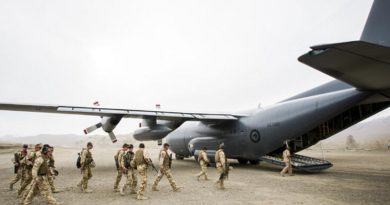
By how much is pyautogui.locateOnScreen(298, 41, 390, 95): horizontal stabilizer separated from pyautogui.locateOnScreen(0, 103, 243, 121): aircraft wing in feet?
32.1

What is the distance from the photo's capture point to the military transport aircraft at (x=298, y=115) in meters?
7.62

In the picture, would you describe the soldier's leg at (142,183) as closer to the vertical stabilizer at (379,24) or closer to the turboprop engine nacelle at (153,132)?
the vertical stabilizer at (379,24)

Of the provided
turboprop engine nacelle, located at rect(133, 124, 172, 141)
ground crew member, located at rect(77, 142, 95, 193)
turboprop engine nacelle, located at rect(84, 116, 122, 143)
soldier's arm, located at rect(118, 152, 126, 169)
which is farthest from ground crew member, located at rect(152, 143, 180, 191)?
turboprop engine nacelle, located at rect(133, 124, 172, 141)

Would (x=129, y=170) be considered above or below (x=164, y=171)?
above

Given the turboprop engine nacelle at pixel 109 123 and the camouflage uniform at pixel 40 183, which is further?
the turboprop engine nacelle at pixel 109 123

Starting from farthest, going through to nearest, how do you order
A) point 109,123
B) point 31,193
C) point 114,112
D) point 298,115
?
point 109,123, point 114,112, point 298,115, point 31,193

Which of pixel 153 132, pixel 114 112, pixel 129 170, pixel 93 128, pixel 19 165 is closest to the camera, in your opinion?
pixel 129 170

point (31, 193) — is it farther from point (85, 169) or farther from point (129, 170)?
point (129, 170)

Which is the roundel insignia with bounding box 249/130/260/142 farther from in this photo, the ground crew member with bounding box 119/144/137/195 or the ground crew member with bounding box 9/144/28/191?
the ground crew member with bounding box 9/144/28/191

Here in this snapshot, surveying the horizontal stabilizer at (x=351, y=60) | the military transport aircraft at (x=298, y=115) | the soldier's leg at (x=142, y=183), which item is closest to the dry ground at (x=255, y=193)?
the soldier's leg at (x=142, y=183)

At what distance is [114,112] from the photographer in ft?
50.1

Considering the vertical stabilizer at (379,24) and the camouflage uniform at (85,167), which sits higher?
the vertical stabilizer at (379,24)

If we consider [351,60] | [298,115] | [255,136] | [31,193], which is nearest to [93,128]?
[31,193]

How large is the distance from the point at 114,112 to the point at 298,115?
9.80m
